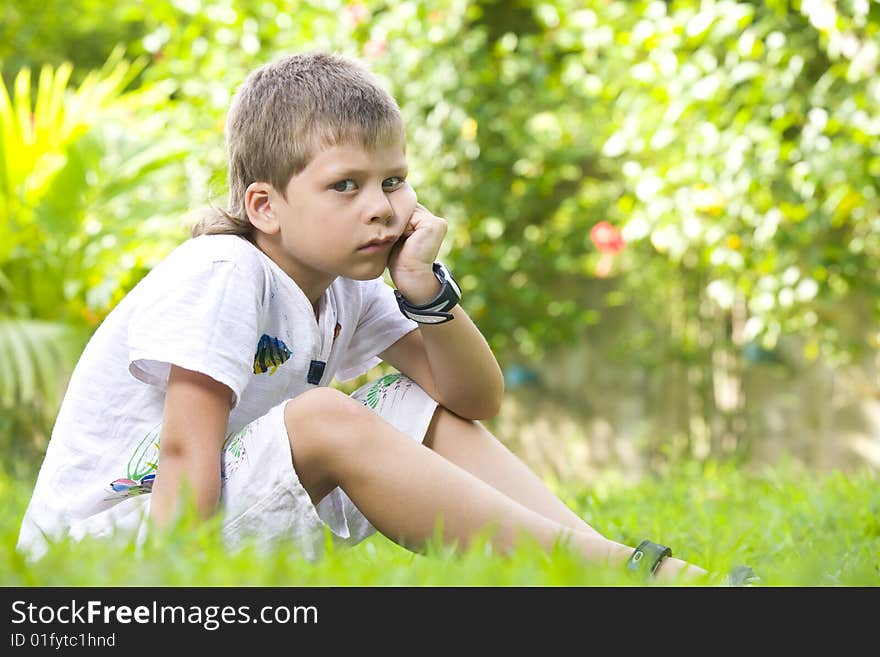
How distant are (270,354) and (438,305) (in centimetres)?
31

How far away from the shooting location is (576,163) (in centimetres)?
488

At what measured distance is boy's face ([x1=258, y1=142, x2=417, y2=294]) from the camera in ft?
5.68

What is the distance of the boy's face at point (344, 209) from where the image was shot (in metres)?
1.73

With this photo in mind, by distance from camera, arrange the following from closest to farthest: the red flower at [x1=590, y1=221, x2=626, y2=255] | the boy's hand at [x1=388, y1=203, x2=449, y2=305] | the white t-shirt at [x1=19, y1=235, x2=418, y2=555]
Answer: the white t-shirt at [x1=19, y1=235, x2=418, y2=555]
the boy's hand at [x1=388, y1=203, x2=449, y2=305]
the red flower at [x1=590, y1=221, x2=626, y2=255]

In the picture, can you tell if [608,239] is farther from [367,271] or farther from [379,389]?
[367,271]

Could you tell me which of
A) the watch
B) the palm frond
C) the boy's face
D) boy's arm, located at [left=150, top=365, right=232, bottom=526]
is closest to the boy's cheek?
the boy's face

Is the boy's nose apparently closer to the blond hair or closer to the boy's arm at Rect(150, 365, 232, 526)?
the blond hair

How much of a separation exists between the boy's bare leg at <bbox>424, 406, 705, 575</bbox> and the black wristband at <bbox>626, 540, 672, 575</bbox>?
0.23 metres

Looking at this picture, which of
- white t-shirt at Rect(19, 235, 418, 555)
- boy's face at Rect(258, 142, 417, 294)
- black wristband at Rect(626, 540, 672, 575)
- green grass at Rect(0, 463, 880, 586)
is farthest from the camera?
boy's face at Rect(258, 142, 417, 294)

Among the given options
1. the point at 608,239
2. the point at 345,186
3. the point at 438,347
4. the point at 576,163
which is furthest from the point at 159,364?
the point at 576,163

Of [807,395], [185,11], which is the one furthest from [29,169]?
[807,395]

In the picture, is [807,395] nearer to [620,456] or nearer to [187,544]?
[620,456]

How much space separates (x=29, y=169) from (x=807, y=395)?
11.2 ft
